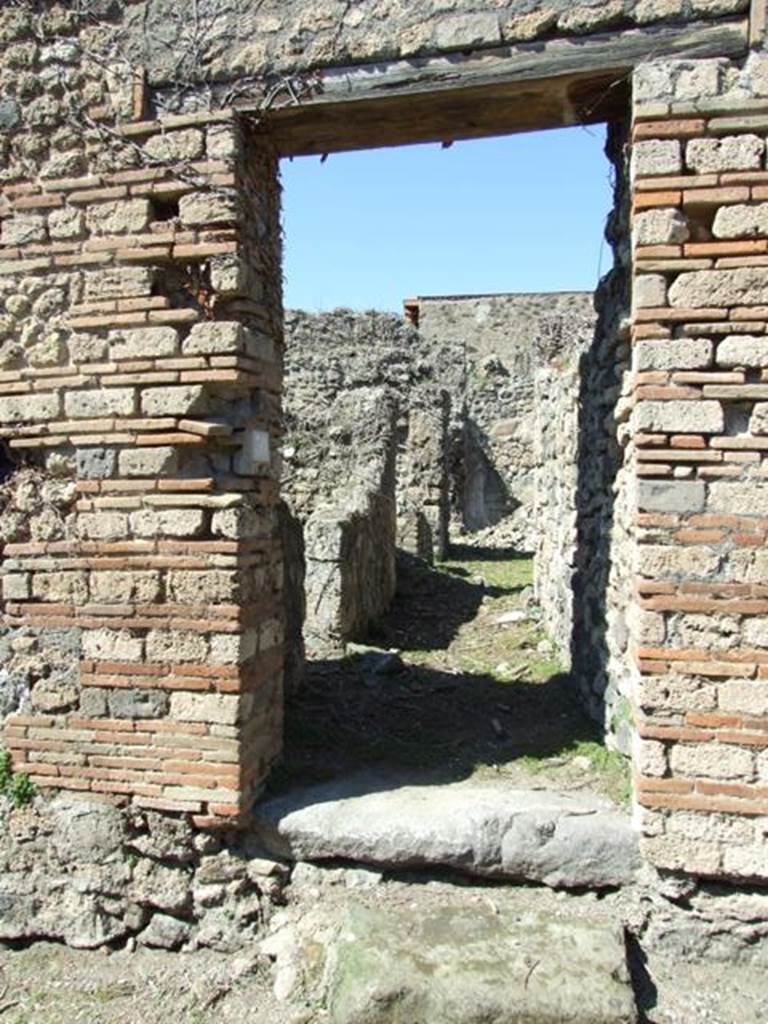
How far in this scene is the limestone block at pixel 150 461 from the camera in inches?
167

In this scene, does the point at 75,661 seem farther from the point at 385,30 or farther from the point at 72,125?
the point at 385,30

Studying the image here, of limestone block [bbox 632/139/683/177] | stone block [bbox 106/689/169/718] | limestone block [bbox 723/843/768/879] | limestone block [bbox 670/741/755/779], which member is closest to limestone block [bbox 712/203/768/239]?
limestone block [bbox 632/139/683/177]

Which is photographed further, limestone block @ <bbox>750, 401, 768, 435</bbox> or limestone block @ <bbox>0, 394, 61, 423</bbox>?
limestone block @ <bbox>0, 394, 61, 423</bbox>

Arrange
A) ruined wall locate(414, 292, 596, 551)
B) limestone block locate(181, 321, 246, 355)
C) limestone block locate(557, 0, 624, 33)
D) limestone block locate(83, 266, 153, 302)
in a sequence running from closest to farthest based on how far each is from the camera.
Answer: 1. limestone block locate(557, 0, 624, 33)
2. limestone block locate(181, 321, 246, 355)
3. limestone block locate(83, 266, 153, 302)
4. ruined wall locate(414, 292, 596, 551)

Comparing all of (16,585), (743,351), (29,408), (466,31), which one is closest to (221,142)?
(466,31)

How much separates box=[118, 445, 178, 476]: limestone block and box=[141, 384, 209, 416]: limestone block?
0.17 meters

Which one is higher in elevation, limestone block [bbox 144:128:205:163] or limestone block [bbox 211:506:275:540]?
limestone block [bbox 144:128:205:163]

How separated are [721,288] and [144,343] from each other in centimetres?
258

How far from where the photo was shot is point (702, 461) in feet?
12.3

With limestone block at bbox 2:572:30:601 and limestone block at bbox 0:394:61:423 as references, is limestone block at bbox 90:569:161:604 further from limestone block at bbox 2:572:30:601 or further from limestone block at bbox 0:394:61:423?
limestone block at bbox 0:394:61:423

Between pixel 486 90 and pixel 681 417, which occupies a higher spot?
pixel 486 90

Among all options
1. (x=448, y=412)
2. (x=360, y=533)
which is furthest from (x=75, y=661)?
(x=448, y=412)

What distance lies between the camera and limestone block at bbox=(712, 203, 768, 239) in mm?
3695

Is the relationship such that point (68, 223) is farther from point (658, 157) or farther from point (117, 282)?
point (658, 157)
